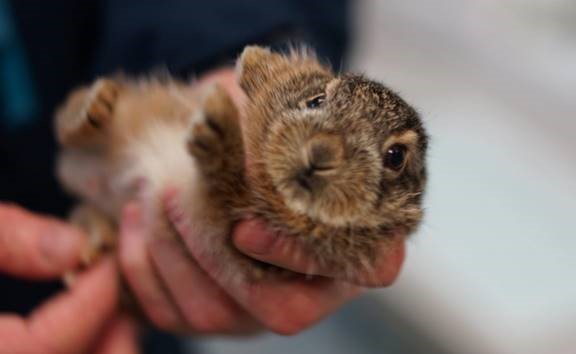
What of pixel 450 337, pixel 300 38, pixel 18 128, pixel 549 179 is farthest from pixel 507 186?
pixel 18 128

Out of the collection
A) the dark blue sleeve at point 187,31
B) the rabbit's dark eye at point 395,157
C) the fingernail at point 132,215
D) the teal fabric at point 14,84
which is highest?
the dark blue sleeve at point 187,31

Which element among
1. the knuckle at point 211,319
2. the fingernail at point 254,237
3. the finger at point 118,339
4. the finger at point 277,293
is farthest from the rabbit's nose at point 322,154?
the finger at point 118,339

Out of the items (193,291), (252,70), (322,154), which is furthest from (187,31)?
(322,154)

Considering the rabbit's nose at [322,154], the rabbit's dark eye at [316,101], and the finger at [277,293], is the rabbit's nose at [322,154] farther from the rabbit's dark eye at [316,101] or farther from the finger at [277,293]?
the finger at [277,293]

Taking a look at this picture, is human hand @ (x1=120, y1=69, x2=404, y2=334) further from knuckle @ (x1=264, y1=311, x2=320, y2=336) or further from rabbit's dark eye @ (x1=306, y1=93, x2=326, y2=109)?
rabbit's dark eye @ (x1=306, y1=93, x2=326, y2=109)

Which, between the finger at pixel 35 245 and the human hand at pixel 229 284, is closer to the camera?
the human hand at pixel 229 284
